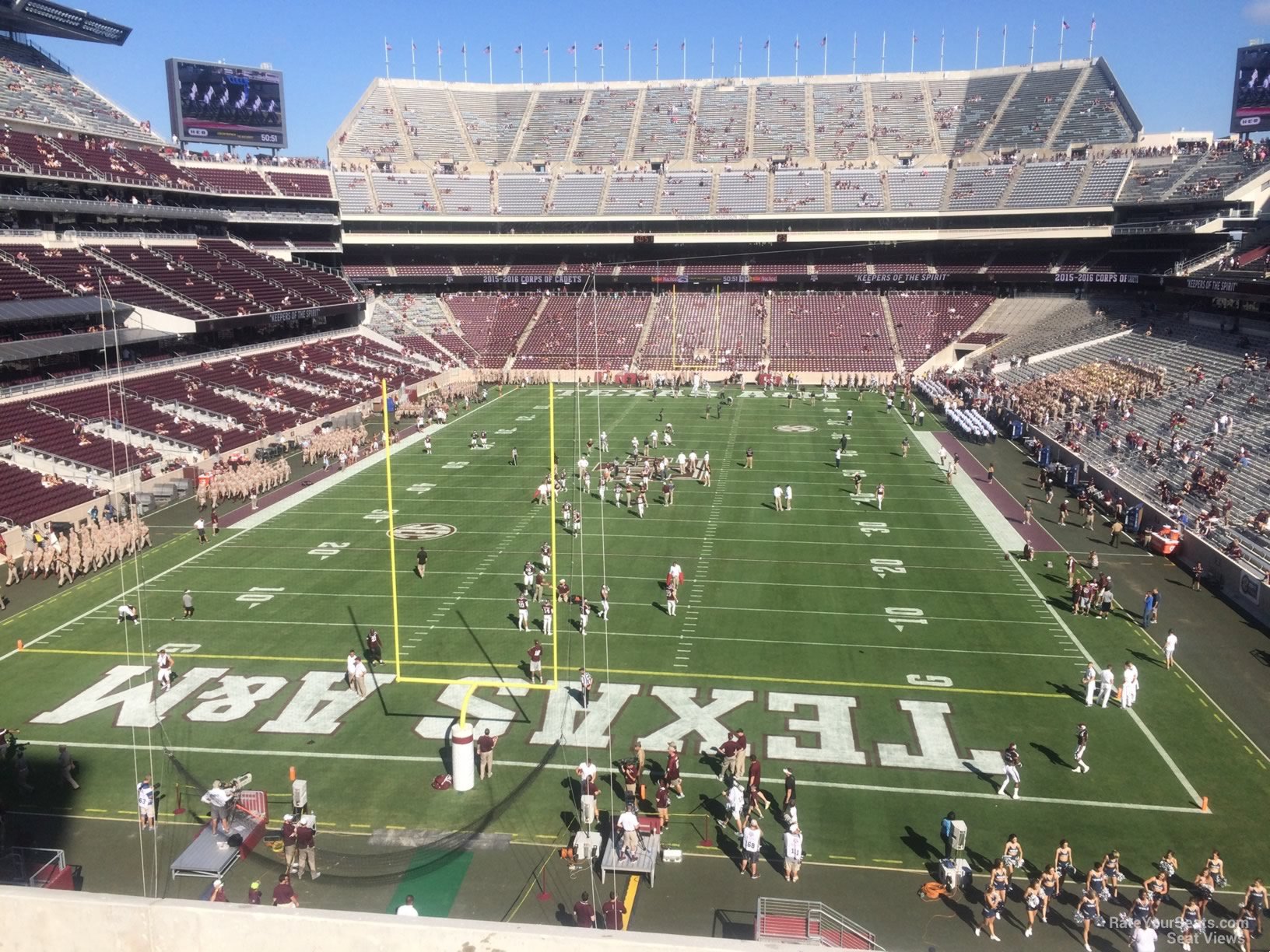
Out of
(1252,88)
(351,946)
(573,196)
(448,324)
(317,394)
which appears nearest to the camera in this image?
(351,946)

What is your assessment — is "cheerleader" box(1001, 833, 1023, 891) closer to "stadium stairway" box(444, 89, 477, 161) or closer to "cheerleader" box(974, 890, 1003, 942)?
"cheerleader" box(974, 890, 1003, 942)

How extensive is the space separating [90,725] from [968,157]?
6766cm

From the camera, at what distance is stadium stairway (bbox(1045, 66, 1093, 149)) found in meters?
65.7

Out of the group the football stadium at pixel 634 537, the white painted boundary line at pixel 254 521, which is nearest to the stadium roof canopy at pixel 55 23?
the football stadium at pixel 634 537

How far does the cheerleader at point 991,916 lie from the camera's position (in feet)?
35.3

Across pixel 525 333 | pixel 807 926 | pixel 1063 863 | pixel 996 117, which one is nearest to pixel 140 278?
pixel 525 333

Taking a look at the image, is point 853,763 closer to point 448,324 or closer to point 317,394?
point 317,394

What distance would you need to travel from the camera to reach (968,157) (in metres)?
68.2

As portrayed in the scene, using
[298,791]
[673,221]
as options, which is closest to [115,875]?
[298,791]

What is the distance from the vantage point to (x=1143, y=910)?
1045 centimetres

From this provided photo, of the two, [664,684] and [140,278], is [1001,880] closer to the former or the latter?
[664,684]

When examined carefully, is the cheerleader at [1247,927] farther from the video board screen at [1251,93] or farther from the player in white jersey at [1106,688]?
the video board screen at [1251,93]

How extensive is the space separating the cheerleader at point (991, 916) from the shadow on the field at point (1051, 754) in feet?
13.5

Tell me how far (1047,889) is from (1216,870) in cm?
207
